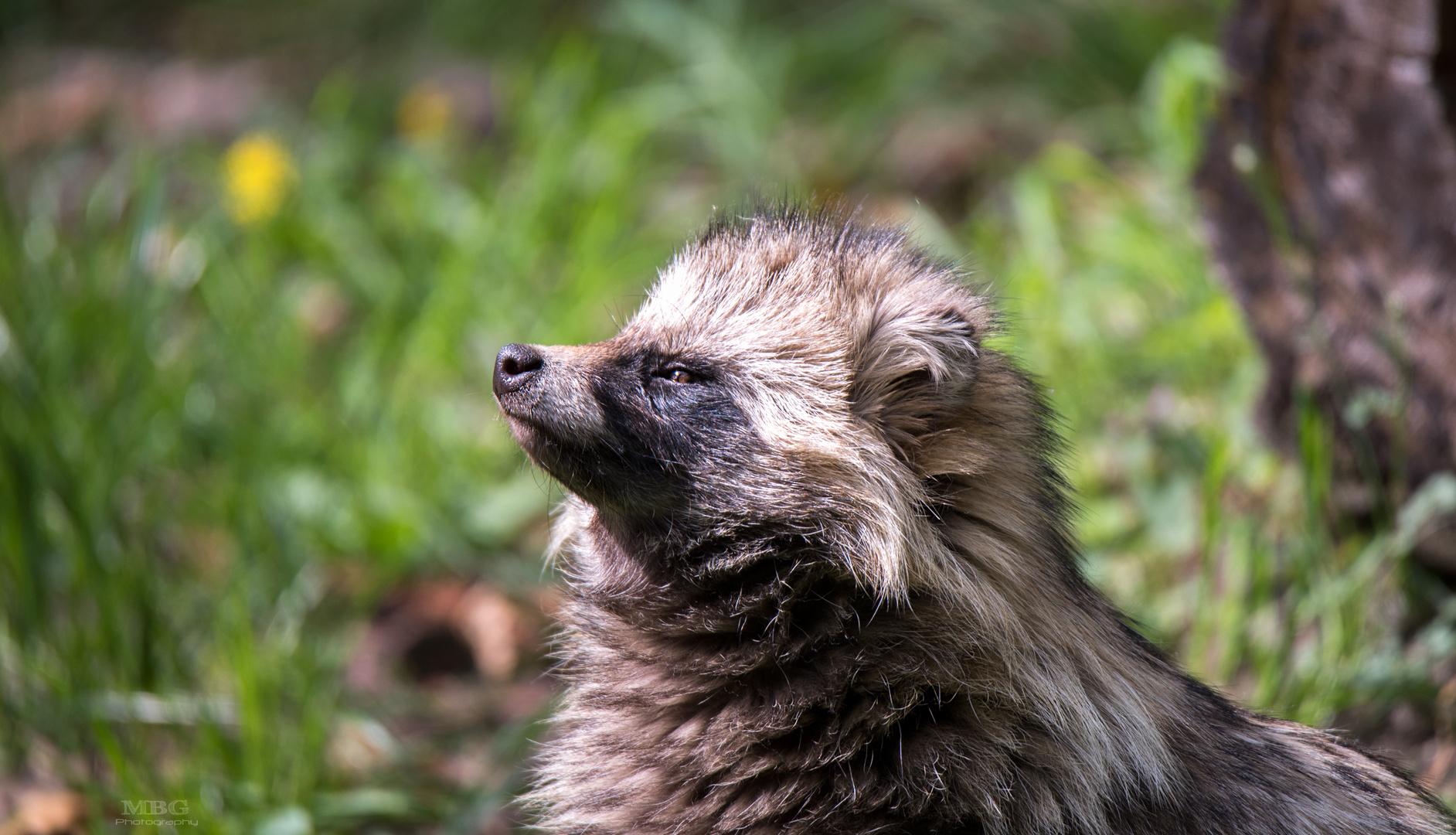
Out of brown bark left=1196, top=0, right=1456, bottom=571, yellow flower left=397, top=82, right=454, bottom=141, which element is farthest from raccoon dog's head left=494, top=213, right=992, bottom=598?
yellow flower left=397, top=82, right=454, bottom=141

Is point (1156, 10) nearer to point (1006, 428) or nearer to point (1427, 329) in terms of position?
point (1427, 329)

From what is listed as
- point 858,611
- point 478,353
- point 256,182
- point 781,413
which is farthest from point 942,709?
point 256,182

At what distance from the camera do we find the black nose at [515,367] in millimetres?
2543

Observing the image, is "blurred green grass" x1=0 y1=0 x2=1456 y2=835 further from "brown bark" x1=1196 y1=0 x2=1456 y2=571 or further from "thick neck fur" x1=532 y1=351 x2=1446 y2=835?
"thick neck fur" x1=532 y1=351 x2=1446 y2=835

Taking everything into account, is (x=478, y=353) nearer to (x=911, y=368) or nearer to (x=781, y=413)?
(x=781, y=413)

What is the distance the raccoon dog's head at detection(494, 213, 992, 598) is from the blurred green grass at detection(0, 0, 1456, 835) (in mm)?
609

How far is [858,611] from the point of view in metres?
2.47

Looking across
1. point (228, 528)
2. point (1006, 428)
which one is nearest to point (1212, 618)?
point (1006, 428)

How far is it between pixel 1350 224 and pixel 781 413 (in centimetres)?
192

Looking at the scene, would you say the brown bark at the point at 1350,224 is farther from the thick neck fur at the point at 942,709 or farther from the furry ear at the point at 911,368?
the furry ear at the point at 911,368

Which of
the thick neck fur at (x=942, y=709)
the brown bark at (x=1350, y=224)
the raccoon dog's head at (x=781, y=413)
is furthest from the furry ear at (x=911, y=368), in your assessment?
the brown bark at (x=1350, y=224)

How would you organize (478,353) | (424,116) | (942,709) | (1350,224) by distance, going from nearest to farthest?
(942,709), (1350,224), (478,353), (424,116)

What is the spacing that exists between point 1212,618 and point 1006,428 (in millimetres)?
1583

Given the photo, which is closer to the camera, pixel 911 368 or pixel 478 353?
pixel 911 368
